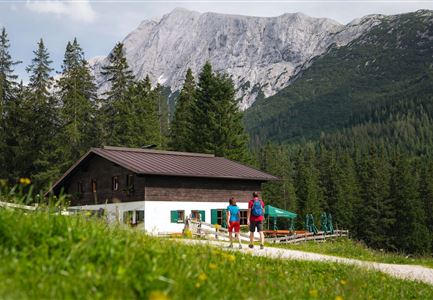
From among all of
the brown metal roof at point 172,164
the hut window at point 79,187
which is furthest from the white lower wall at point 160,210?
the hut window at point 79,187

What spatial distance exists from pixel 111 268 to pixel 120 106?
183 ft

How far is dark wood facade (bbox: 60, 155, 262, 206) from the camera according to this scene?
3525 centimetres

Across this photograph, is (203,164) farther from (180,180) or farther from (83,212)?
(83,212)

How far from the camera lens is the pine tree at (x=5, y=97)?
54188 millimetres

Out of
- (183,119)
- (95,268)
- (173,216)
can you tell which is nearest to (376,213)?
(183,119)

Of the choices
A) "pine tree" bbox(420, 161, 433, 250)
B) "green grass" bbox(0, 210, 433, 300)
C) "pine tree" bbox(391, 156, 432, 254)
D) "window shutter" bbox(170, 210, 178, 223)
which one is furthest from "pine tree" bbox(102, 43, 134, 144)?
"green grass" bbox(0, 210, 433, 300)

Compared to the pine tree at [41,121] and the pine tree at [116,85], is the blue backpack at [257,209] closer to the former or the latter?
the pine tree at [41,121]

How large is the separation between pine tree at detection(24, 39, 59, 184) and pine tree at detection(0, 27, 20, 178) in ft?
6.46

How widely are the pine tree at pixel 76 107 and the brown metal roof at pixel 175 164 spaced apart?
58.5ft

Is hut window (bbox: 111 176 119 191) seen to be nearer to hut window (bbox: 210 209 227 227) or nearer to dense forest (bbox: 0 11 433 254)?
hut window (bbox: 210 209 227 227)

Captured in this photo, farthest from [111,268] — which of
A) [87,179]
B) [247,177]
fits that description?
[87,179]

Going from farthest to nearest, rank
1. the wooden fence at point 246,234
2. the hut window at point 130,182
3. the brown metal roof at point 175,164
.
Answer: the hut window at point 130,182 → the brown metal roof at point 175,164 → the wooden fence at point 246,234

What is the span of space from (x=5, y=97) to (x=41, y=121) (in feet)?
26.0

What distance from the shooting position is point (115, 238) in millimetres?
6418
